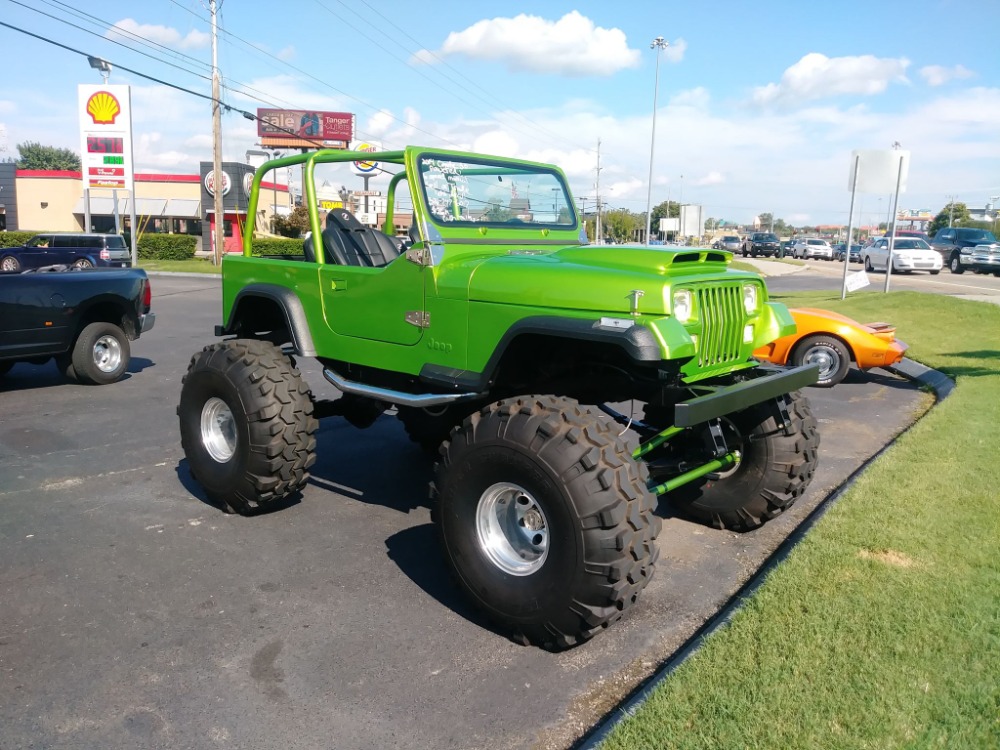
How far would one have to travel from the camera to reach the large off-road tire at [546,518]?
324 centimetres

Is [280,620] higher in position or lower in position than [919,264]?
lower

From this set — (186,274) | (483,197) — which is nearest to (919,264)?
(186,274)

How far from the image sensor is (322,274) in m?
4.85

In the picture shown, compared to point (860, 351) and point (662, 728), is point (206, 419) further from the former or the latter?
point (860, 351)

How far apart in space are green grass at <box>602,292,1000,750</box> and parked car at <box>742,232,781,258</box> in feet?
163

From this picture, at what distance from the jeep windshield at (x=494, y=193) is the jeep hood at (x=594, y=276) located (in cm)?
68

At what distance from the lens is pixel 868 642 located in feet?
10.7

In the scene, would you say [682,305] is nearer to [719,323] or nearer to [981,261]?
[719,323]

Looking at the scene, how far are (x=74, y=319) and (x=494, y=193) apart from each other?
21.1ft

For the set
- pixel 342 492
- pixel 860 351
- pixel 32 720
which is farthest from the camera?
pixel 860 351

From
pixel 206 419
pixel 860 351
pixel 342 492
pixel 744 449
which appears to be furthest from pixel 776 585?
pixel 860 351

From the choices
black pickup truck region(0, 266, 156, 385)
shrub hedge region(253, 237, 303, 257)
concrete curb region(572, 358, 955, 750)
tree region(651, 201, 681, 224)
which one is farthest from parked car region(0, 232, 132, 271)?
tree region(651, 201, 681, 224)

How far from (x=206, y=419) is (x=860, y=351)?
754 cm

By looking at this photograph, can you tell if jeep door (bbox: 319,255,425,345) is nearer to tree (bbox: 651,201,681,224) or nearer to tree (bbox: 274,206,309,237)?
tree (bbox: 274,206,309,237)
